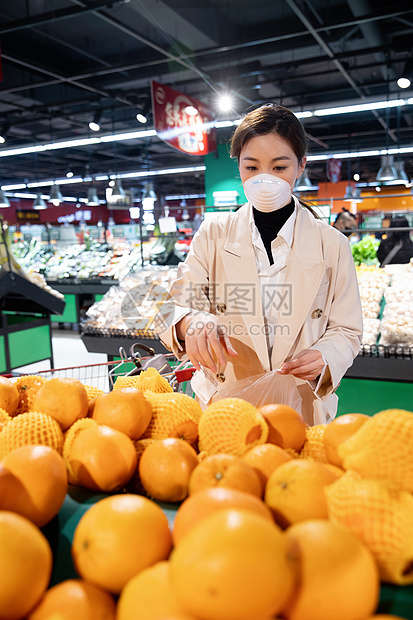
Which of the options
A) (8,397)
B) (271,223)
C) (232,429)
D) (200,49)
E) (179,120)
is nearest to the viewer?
(232,429)

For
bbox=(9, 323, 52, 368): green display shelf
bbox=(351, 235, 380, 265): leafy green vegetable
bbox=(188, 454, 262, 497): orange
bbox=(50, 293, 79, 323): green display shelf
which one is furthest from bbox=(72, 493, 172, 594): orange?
bbox=(50, 293, 79, 323): green display shelf

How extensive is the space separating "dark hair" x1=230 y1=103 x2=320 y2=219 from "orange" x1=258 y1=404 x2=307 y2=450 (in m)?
1.05

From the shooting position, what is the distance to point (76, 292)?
9.58 m

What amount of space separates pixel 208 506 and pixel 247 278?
125 cm

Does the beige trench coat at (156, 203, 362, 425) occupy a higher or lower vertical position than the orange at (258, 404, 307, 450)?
higher

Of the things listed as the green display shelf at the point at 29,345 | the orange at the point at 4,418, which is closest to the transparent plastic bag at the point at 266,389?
the orange at the point at 4,418

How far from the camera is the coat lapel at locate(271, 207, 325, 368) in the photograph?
6.01 ft

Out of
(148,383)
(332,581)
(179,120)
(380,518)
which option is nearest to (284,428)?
(380,518)

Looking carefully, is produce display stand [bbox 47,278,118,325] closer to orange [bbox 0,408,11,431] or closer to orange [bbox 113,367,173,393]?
orange [bbox 113,367,173,393]

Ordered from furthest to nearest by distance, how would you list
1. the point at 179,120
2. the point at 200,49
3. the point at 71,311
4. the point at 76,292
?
the point at 71,311 → the point at 76,292 → the point at 200,49 → the point at 179,120

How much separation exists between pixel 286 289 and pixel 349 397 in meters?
2.08

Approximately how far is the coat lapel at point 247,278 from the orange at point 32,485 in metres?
1.11

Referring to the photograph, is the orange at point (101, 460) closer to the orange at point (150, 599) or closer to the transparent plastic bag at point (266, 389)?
the orange at point (150, 599)

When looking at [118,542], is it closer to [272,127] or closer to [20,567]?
[20,567]
